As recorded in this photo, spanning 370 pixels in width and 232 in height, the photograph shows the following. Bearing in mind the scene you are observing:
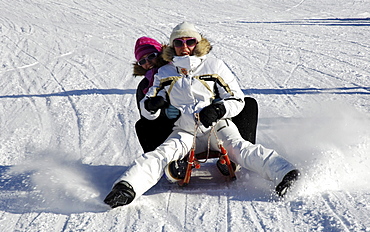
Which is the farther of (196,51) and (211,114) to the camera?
(196,51)

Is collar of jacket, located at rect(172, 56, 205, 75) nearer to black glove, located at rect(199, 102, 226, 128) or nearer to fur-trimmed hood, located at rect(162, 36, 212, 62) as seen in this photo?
fur-trimmed hood, located at rect(162, 36, 212, 62)

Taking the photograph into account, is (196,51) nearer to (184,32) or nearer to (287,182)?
(184,32)

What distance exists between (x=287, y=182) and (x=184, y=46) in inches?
54.1

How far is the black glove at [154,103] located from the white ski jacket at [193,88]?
0.25ft

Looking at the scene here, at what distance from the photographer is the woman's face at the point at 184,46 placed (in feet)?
13.3

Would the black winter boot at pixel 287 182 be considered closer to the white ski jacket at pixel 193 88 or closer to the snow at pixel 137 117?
the snow at pixel 137 117

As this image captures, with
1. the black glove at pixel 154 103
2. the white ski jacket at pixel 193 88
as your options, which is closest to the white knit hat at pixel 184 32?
the white ski jacket at pixel 193 88

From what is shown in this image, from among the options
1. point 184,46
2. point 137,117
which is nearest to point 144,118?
point 184,46

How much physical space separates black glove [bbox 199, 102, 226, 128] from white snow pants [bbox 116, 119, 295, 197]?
0.26m

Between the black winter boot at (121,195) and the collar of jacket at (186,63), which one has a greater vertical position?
the collar of jacket at (186,63)

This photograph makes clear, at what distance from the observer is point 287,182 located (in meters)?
3.45

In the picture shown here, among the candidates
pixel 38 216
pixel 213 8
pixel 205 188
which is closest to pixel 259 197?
pixel 205 188

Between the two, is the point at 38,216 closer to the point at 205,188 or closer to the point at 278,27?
the point at 205,188

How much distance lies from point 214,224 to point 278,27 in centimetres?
944
